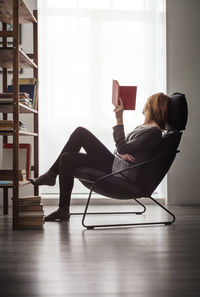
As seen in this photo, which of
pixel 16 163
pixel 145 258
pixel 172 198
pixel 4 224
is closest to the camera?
pixel 145 258

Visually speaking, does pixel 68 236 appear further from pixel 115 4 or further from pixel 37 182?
pixel 115 4

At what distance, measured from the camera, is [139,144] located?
2902 mm

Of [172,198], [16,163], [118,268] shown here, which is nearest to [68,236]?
[16,163]

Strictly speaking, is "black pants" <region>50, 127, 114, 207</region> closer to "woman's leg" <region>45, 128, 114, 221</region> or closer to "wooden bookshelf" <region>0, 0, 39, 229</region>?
"woman's leg" <region>45, 128, 114, 221</region>

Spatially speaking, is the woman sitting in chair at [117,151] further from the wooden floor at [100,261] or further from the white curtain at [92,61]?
the white curtain at [92,61]

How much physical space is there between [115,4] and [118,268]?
330cm

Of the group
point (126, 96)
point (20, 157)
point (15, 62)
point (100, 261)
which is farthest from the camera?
point (20, 157)

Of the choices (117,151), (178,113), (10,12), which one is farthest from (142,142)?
(10,12)

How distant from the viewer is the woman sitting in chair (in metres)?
2.92

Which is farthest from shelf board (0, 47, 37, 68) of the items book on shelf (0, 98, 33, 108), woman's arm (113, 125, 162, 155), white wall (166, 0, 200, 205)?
white wall (166, 0, 200, 205)

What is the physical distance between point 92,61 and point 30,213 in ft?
6.80

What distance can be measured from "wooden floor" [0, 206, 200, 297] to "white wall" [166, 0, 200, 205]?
4.25ft

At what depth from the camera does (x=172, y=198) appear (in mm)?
4281

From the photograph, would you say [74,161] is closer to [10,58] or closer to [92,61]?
→ [10,58]
